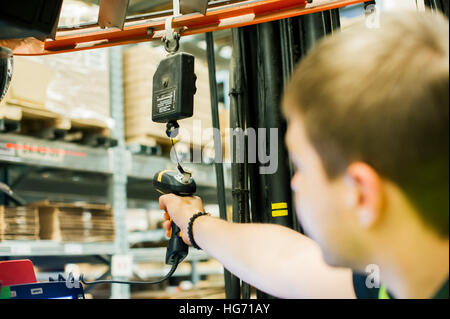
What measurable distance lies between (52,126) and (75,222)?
1.98 ft

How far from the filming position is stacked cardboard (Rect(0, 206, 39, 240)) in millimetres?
2578

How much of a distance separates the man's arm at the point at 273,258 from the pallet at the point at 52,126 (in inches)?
73.1

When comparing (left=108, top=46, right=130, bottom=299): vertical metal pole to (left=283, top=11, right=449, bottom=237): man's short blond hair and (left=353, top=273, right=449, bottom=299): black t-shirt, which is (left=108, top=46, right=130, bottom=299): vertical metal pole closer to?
(left=353, top=273, right=449, bottom=299): black t-shirt

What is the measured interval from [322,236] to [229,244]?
448 millimetres

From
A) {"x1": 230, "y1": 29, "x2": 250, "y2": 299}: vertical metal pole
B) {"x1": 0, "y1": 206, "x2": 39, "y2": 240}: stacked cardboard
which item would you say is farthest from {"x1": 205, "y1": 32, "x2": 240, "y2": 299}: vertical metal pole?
{"x1": 0, "y1": 206, "x2": 39, "y2": 240}: stacked cardboard

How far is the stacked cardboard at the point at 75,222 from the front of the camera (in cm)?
280

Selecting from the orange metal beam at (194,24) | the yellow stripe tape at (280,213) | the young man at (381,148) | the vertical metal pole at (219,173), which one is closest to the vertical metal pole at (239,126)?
the vertical metal pole at (219,173)

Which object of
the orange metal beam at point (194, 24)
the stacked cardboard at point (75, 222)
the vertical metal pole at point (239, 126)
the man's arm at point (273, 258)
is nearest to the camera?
the man's arm at point (273, 258)

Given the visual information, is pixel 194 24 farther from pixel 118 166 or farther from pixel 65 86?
pixel 118 166

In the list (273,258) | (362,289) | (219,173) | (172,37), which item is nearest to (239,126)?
(219,173)

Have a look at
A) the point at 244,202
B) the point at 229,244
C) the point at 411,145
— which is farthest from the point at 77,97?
the point at 411,145

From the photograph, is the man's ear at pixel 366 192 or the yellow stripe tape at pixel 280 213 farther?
the yellow stripe tape at pixel 280 213

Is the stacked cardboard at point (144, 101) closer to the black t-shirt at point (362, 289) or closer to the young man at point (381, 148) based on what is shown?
the black t-shirt at point (362, 289)
